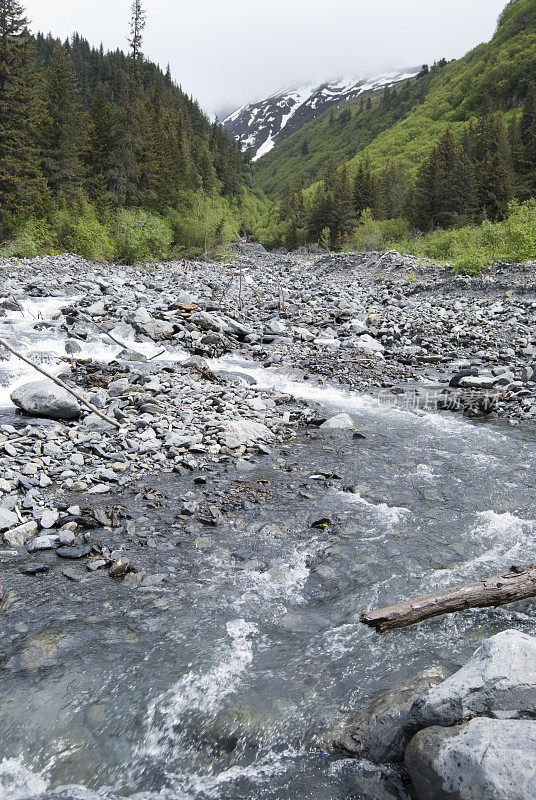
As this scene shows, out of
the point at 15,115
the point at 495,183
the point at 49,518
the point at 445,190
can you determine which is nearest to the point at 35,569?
the point at 49,518

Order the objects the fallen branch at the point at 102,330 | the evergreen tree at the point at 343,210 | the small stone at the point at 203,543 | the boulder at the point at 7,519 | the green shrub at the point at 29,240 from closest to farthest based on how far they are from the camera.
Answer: the boulder at the point at 7,519, the small stone at the point at 203,543, the fallen branch at the point at 102,330, the green shrub at the point at 29,240, the evergreen tree at the point at 343,210

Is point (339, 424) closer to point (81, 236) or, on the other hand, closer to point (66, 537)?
point (66, 537)

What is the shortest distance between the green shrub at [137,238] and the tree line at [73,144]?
4.85 m

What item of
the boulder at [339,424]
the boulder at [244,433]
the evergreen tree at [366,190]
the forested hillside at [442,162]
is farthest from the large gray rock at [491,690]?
the evergreen tree at [366,190]

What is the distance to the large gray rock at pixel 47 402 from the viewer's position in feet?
26.6

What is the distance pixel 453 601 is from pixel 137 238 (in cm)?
3066

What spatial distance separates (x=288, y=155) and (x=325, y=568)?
210 m

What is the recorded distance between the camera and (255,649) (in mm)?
4266

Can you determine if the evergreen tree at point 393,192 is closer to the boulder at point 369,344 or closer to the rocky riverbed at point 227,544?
the boulder at point 369,344

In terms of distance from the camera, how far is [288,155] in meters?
190

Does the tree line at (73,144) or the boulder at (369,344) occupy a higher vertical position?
the tree line at (73,144)

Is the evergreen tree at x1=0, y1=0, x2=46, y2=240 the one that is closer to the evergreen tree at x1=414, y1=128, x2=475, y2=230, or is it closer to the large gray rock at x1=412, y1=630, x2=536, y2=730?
the large gray rock at x1=412, y1=630, x2=536, y2=730

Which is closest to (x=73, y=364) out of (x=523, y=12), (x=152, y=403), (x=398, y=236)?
(x=152, y=403)

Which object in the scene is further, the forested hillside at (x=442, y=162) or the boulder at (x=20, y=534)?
the forested hillside at (x=442, y=162)
